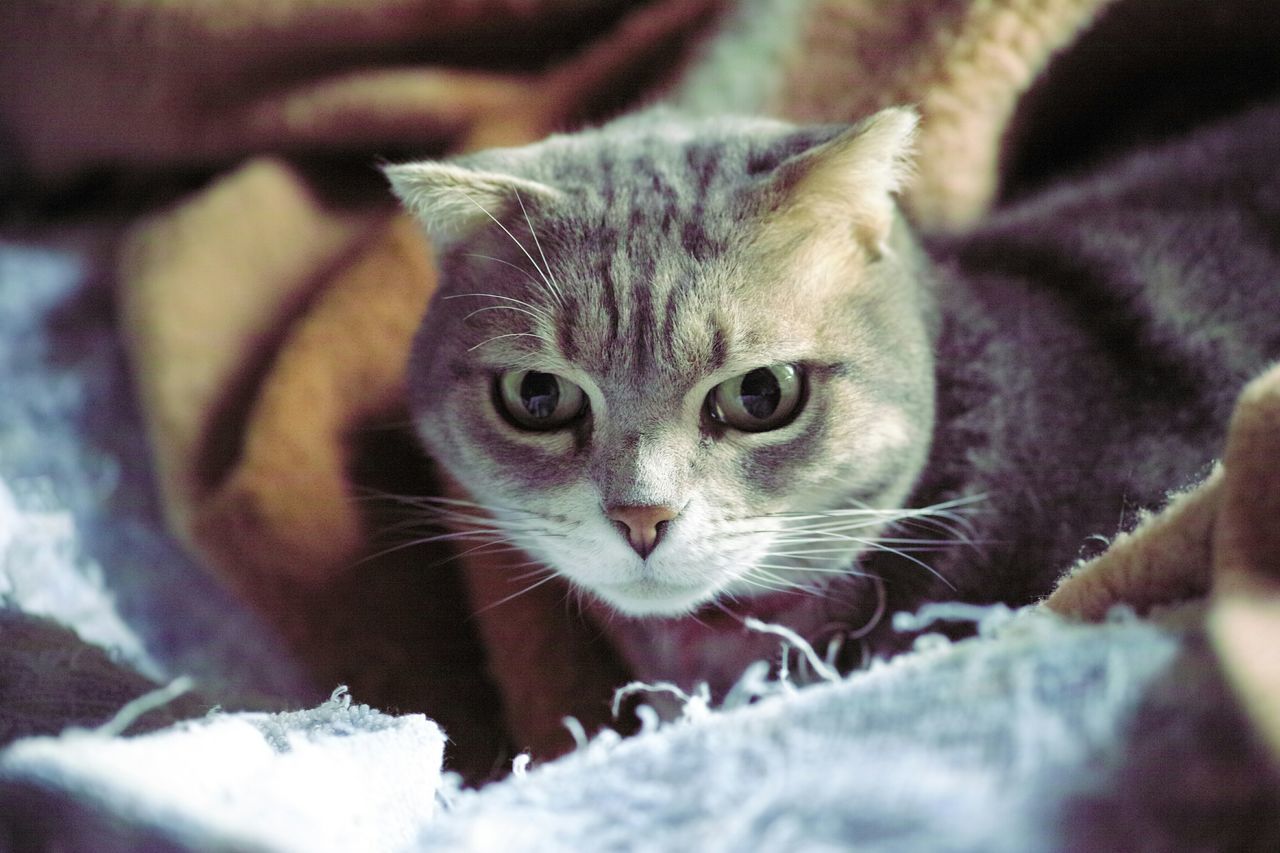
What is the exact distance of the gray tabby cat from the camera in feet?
2.69

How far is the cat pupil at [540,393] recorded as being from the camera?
0.88 metres

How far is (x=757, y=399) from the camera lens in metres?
0.84

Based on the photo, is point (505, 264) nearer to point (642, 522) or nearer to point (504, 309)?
point (504, 309)

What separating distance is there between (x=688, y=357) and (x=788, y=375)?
10 cm

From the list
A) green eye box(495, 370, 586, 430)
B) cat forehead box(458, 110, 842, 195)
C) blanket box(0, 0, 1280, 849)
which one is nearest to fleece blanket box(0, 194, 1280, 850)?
blanket box(0, 0, 1280, 849)

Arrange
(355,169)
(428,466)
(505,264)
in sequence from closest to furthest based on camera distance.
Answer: (505,264) → (428,466) → (355,169)

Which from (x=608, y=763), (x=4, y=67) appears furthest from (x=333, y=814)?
(x=4, y=67)

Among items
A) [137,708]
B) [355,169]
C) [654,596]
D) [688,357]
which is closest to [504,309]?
[688,357]

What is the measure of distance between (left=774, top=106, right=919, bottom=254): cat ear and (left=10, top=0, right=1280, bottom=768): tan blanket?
28cm

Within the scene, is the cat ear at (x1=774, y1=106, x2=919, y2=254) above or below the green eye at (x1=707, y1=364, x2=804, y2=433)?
above

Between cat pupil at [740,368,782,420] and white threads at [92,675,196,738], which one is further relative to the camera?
cat pupil at [740,368,782,420]

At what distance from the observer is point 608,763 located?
1.87 ft

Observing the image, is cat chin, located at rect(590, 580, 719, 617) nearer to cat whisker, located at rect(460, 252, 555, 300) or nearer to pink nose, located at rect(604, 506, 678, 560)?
pink nose, located at rect(604, 506, 678, 560)

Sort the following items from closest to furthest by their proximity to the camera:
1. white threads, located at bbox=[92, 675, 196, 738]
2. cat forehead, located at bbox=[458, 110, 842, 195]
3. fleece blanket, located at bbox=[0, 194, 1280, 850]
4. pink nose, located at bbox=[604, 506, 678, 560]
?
fleece blanket, located at bbox=[0, 194, 1280, 850], white threads, located at bbox=[92, 675, 196, 738], pink nose, located at bbox=[604, 506, 678, 560], cat forehead, located at bbox=[458, 110, 842, 195]
